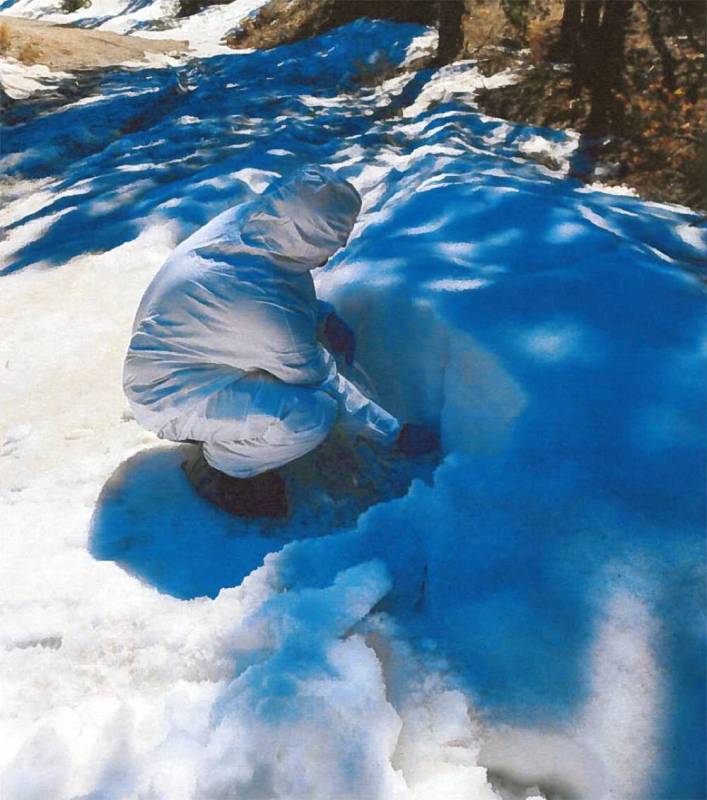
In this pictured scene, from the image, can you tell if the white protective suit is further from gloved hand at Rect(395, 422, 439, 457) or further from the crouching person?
gloved hand at Rect(395, 422, 439, 457)

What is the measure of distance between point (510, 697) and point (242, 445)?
969mm

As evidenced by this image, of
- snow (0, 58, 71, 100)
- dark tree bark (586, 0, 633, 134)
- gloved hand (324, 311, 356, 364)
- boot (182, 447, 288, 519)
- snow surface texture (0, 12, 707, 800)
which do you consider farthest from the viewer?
snow (0, 58, 71, 100)

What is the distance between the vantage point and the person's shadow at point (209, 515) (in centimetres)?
196

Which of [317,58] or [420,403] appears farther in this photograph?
[317,58]

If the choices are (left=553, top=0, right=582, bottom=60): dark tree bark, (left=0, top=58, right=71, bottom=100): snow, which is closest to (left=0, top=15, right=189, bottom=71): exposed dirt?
(left=0, top=58, right=71, bottom=100): snow

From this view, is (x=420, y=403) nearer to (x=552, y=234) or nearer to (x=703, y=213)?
(x=552, y=234)

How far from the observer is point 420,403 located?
233 cm

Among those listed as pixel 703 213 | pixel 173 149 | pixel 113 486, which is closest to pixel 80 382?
pixel 113 486

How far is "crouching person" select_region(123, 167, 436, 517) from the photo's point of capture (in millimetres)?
1816

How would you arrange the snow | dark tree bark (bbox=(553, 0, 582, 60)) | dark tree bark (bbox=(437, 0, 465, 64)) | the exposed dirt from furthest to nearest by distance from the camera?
the exposed dirt
the snow
dark tree bark (bbox=(437, 0, 465, 64))
dark tree bark (bbox=(553, 0, 582, 60))

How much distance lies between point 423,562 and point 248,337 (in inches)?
30.2

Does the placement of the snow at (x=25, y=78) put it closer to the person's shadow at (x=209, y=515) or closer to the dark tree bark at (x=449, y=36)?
the dark tree bark at (x=449, y=36)

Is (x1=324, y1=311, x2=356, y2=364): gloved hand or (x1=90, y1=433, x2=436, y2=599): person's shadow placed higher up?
(x1=324, y1=311, x2=356, y2=364): gloved hand

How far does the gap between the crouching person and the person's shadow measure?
0.21m
